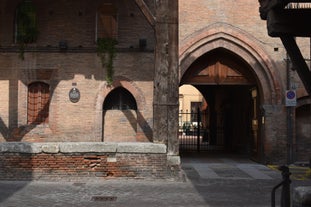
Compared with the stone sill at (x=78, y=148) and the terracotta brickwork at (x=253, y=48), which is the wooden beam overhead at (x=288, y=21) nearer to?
the stone sill at (x=78, y=148)

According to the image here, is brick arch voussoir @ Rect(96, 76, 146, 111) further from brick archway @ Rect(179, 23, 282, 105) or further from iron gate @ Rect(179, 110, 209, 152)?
iron gate @ Rect(179, 110, 209, 152)

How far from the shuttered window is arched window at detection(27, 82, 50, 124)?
2.79 metres

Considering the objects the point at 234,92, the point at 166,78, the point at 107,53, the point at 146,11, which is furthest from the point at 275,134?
the point at 146,11

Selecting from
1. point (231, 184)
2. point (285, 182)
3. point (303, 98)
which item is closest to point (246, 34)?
point (303, 98)

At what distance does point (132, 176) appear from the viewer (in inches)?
432

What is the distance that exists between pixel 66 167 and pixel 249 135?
9772mm

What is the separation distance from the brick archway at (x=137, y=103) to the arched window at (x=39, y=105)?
74.7 inches

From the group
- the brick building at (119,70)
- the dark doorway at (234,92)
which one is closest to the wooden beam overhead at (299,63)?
the brick building at (119,70)

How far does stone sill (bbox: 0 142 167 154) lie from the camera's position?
35.3 feet

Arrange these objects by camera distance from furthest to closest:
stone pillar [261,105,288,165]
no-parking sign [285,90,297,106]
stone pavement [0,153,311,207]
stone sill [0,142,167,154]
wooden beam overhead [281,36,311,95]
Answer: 1. stone pillar [261,105,288,165]
2. no-parking sign [285,90,297,106]
3. stone sill [0,142,167,154]
4. stone pavement [0,153,311,207]
5. wooden beam overhead [281,36,311,95]

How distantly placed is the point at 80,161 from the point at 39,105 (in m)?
6.34

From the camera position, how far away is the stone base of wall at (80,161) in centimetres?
1079

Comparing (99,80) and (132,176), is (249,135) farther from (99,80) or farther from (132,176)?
(132,176)

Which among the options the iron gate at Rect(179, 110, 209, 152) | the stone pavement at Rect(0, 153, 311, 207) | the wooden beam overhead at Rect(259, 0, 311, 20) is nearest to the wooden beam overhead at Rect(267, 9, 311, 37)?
the wooden beam overhead at Rect(259, 0, 311, 20)
